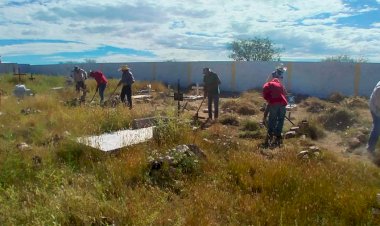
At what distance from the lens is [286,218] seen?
3824mm

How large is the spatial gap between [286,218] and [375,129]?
3.85m

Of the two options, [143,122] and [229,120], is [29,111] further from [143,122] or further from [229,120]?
[229,120]

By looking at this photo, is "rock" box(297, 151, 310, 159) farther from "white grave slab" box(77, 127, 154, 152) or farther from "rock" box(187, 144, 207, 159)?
"white grave slab" box(77, 127, 154, 152)

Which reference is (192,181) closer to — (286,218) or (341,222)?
(286,218)

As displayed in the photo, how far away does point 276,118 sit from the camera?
25.5 ft

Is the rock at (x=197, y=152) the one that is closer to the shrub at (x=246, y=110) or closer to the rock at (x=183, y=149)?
the rock at (x=183, y=149)

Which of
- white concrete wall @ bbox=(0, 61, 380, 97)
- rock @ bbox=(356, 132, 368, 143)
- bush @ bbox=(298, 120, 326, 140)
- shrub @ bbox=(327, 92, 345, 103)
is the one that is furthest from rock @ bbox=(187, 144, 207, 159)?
white concrete wall @ bbox=(0, 61, 380, 97)

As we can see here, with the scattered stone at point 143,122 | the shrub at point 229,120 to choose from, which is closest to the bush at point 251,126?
the shrub at point 229,120

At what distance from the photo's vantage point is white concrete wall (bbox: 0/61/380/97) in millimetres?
17328

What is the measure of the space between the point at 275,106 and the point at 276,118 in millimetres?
249

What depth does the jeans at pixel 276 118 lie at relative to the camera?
7.73 m

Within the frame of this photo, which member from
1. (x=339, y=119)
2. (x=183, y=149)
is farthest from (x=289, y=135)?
(x=183, y=149)

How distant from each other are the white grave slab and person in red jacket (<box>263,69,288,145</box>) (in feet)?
7.97

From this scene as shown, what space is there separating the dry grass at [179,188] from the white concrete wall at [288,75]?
12.3 metres
